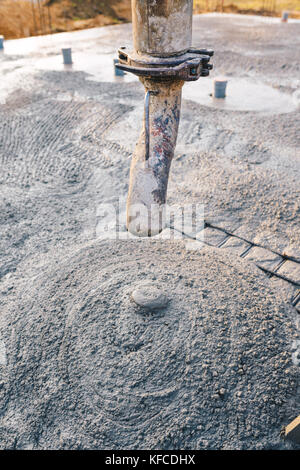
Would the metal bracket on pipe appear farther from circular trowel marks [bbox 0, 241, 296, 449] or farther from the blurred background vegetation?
the blurred background vegetation

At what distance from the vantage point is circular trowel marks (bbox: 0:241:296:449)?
2707 millimetres

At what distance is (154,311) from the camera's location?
10.9 ft

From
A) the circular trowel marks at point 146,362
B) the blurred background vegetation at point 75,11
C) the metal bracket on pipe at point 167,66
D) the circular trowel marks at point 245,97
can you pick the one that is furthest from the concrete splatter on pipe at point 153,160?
the blurred background vegetation at point 75,11

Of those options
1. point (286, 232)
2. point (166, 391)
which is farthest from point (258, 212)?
point (166, 391)

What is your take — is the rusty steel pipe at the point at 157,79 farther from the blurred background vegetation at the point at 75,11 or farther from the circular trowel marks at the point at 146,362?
the blurred background vegetation at the point at 75,11

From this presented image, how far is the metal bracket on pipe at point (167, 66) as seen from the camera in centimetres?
296

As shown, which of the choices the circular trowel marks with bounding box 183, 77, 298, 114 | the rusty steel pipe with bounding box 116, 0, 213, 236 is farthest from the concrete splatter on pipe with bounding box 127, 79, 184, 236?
the circular trowel marks with bounding box 183, 77, 298, 114

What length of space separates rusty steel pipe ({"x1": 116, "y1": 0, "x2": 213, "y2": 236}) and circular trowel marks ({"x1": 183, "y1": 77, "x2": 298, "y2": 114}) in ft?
14.6

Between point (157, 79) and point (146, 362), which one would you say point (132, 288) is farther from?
point (157, 79)

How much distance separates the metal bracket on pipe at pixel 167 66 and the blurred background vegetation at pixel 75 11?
1297 centimetres

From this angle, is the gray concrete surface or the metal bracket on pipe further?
the metal bracket on pipe

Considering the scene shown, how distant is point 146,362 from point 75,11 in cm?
1636

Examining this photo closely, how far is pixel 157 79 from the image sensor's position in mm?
3100

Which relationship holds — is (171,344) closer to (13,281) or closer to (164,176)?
(164,176)
